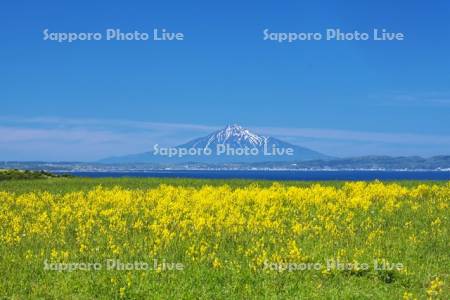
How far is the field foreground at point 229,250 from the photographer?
13.9 m

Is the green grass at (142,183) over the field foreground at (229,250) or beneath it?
over

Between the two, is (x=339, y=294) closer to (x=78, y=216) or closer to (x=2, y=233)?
(x=2, y=233)

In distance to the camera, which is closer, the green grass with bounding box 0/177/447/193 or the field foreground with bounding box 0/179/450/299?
the field foreground with bounding box 0/179/450/299

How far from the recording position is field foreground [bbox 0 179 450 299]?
1394 centimetres

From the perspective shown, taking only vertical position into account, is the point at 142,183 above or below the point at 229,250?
above

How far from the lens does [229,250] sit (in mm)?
17953

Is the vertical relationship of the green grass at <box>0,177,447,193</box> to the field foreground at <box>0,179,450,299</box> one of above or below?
above

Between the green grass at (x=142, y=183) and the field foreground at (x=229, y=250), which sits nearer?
the field foreground at (x=229, y=250)

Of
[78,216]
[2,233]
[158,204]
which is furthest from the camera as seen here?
[158,204]

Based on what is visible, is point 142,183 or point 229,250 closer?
point 229,250

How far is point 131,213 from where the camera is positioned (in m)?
26.5

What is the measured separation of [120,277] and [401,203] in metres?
A: 18.8

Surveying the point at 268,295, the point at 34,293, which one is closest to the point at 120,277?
the point at 34,293

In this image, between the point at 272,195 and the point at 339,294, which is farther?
the point at 272,195
